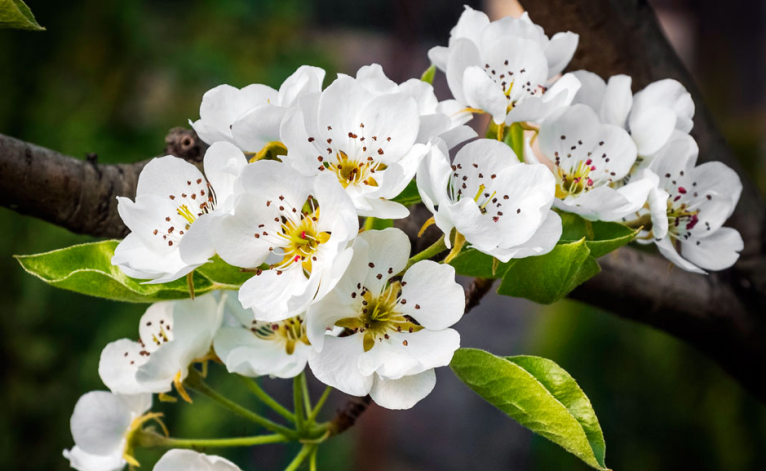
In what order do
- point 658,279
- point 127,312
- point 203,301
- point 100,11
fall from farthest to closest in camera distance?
point 100,11, point 127,312, point 658,279, point 203,301

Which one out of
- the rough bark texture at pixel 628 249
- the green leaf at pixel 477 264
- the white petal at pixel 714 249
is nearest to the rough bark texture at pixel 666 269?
the rough bark texture at pixel 628 249

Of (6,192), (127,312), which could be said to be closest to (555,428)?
(6,192)

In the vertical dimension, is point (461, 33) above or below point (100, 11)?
above

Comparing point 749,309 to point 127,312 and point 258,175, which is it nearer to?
point 258,175

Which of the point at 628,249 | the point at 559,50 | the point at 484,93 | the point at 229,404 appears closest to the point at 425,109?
the point at 484,93

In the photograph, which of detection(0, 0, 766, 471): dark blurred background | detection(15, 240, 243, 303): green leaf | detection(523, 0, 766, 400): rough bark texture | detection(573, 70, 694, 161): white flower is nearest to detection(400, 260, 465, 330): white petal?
detection(15, 240, 243, 303): green leaf

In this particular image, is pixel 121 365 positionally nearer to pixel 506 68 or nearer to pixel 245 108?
pixel 245 108

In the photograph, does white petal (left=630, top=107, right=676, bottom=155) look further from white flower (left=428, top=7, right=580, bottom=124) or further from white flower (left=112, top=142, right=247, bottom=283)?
white flower (left=112, top=142, right=247, bottom=283)

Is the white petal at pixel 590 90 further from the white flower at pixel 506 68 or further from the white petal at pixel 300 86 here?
the white petal at pixel 300 86
